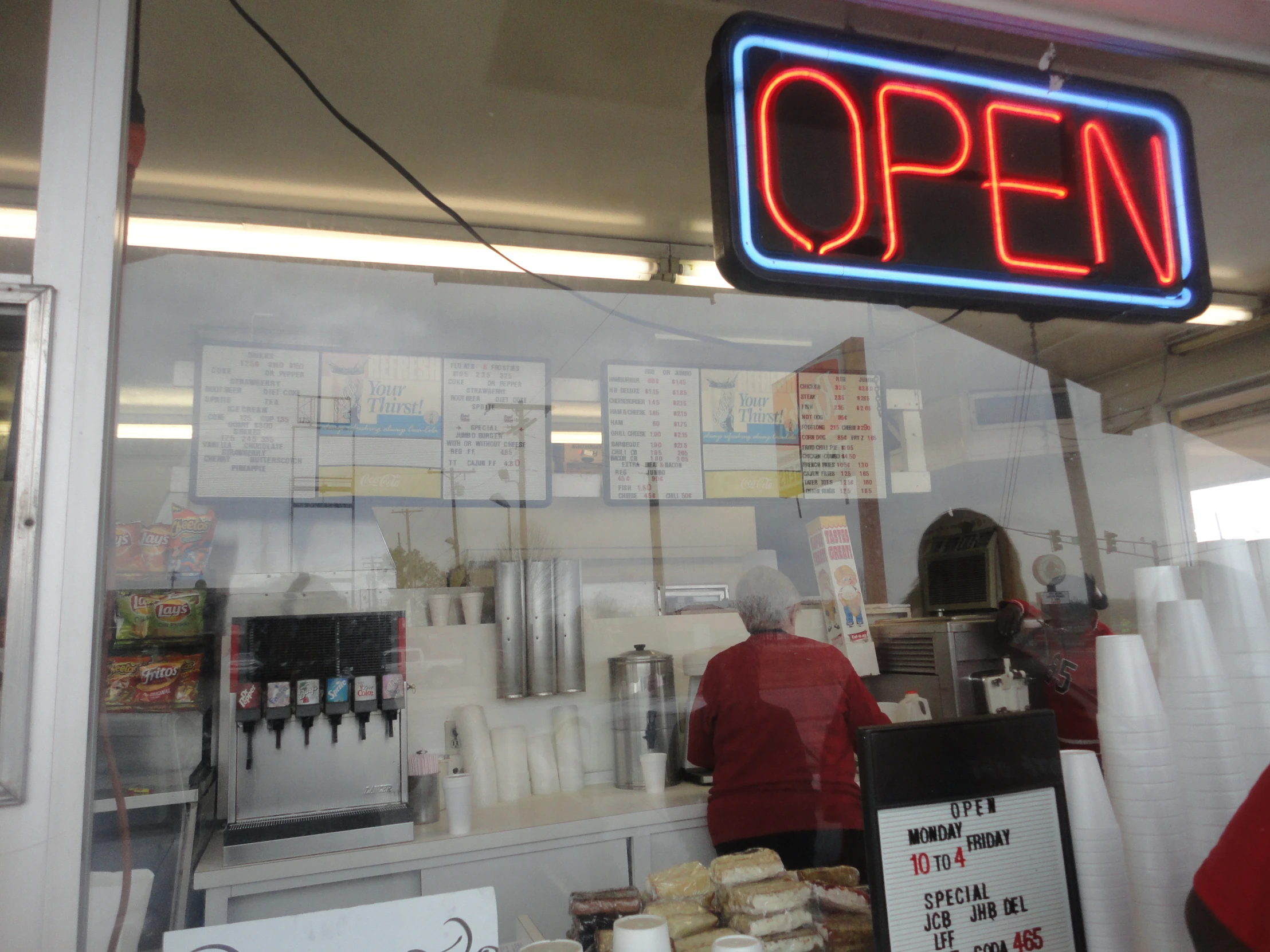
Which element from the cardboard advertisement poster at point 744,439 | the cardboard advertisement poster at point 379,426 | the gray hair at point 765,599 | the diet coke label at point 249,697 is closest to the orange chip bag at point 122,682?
the diet coke label at point 249,697

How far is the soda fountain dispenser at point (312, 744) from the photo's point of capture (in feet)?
7.02

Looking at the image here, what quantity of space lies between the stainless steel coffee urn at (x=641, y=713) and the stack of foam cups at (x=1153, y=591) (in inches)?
71.7

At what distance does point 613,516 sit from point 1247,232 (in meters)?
2.09

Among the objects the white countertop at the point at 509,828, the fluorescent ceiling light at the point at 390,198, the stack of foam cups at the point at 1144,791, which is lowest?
the white countertop at the point at 509,828

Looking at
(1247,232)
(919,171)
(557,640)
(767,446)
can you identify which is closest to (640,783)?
(557,640)

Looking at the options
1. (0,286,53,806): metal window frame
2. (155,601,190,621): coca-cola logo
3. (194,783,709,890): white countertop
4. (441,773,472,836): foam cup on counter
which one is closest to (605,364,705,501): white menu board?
(194,783,709,890): white countertop

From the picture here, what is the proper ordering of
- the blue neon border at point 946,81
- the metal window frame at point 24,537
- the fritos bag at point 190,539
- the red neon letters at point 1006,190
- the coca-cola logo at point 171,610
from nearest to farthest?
the metal window frame at point 24,537 → the blue neon border at point 946,81 → the red neon letters at point 1006,190 → the coca-cola logo at point 171,610 → the fritos bag at point 190,539

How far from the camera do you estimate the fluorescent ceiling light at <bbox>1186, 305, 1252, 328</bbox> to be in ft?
5.91

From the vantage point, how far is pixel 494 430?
10.2ft

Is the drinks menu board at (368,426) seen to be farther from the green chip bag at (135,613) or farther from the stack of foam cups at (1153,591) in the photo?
the stack of foam cups at (1153,591)

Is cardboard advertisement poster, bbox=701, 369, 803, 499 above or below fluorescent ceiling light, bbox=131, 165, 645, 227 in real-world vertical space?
below

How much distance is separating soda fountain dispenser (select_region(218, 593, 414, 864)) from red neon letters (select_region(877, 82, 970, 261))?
5.71ft

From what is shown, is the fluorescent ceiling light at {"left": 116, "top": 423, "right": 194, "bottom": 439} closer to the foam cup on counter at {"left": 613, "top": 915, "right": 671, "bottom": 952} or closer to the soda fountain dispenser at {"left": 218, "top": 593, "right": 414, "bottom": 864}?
the soda fountain dispenser at {"left": 218, "top": 593, "right": 414, "bottom": 864}

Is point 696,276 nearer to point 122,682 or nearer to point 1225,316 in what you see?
point 1225,316
